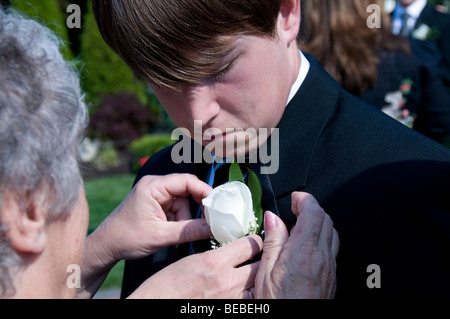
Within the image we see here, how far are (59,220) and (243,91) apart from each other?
0.68 meters

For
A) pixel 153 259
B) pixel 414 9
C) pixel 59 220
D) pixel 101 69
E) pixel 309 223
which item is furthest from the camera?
pixel 101 69

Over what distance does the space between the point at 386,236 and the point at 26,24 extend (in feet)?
3.77

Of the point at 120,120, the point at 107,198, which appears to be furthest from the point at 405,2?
the point at 120,120

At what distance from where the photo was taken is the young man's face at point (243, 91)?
1667 mm

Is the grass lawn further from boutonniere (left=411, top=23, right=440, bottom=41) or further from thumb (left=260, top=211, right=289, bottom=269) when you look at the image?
thumb (left=260, top=211, right=289, bottom=269)

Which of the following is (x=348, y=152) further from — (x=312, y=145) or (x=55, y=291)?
(x=55, y=291)

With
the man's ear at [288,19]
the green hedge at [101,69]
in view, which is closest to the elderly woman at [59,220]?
the man's ear at [288,19]

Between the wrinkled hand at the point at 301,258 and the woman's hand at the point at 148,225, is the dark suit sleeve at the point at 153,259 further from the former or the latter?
the wrinkled hand at the point at 301,258

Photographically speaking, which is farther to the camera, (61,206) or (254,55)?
(254,55)

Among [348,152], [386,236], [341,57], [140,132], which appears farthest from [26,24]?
[140,132]

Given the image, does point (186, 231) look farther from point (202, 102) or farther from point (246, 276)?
point (202, 102)

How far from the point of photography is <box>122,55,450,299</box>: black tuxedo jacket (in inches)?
59.3

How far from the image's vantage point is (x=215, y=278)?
1621 millimetres
